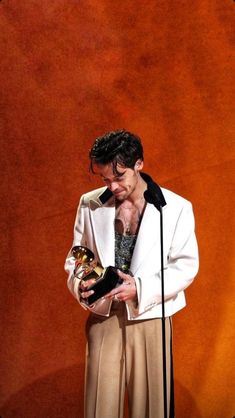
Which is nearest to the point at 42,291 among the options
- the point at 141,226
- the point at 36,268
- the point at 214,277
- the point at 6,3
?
the point at 36,268

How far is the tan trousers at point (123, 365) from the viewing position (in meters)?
3.00

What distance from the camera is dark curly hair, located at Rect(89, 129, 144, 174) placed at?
115 inches

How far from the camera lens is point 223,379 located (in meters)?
4.16

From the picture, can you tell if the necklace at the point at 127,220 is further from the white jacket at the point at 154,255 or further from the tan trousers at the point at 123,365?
the tan trousers at the point at 123,365

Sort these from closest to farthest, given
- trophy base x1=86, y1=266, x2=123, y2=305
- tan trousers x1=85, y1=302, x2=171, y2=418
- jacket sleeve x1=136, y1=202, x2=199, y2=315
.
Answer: trophy base x1=86, y1=266, x2=123, y2=305 < jacket sleeve x1=136, y1=202, x2=199, y2=315 < tan trousers x1=85, y1=302, x2=171, y2=418

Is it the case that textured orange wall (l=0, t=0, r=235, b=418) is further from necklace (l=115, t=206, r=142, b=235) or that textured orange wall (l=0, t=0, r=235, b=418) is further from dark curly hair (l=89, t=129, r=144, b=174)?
dark curly hair (l=89, t=129, r=144, b=174)

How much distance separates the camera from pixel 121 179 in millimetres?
2979

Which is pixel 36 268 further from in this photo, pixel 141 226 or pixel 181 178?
pixel 141 226

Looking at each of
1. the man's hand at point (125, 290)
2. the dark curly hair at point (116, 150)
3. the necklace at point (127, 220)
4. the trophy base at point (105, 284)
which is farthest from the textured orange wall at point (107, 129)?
the trophy base at point (105, 284)

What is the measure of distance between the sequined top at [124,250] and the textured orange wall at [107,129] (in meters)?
1.06

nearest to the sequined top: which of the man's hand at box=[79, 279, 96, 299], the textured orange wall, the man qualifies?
the man

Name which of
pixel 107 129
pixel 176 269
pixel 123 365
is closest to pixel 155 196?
pixel 176 269

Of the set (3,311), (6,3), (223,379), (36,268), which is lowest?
(223,379)

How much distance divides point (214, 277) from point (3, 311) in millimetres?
1412
